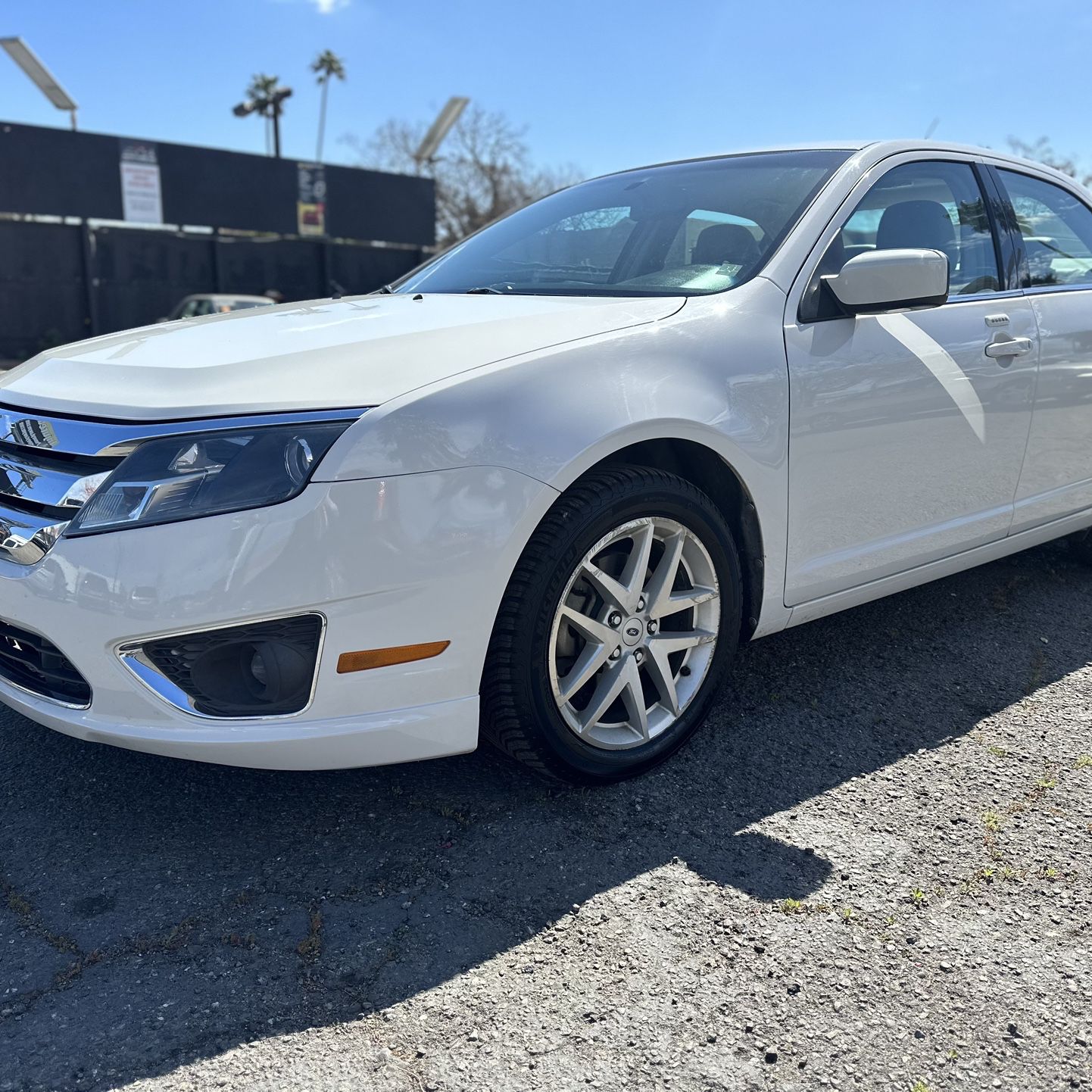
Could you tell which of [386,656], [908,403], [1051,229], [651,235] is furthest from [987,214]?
[386,656]

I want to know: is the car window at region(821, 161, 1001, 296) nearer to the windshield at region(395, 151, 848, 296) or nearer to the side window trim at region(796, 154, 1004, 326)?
the side window trim at region(796, 154, 1004, 326)

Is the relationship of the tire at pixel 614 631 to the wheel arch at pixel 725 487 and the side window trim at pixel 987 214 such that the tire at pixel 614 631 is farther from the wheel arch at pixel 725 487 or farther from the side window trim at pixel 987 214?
the side window trim at pixel 987 214

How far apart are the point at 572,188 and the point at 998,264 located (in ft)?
4.90

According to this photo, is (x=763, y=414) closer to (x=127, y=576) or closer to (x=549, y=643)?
(x=549, y=643)

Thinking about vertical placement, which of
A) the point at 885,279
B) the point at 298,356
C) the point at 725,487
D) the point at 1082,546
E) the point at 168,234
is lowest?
the point at 1082,546

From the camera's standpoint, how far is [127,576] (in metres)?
1.96

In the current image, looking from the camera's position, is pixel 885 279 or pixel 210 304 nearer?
pixel 885 279

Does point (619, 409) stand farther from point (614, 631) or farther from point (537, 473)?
point (614, 631)

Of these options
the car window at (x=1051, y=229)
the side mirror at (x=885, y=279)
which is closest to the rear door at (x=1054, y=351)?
the car window at (x=1051, y=229)

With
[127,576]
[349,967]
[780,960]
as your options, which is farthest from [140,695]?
[780,960]

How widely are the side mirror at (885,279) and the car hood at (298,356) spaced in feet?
1.57

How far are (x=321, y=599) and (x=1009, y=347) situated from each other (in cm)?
236

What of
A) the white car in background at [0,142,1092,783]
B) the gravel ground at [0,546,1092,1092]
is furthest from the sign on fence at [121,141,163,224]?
the gravel ground at [0,546,1092,1092]

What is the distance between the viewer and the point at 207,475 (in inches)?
77.6
